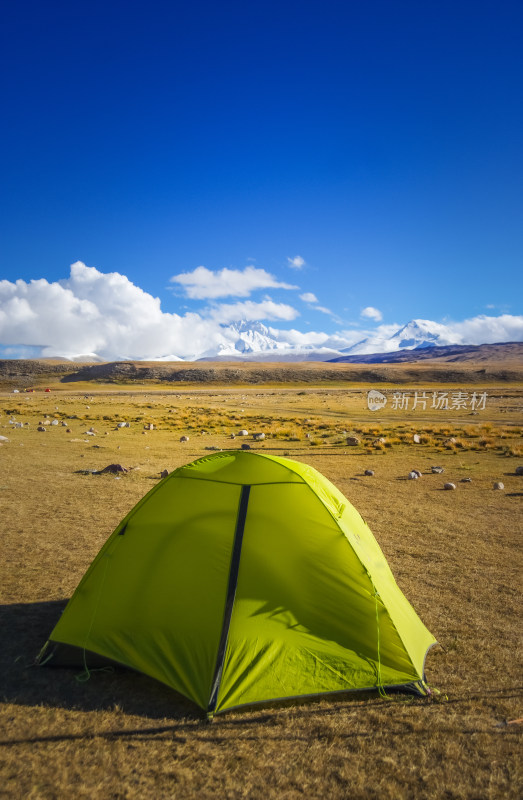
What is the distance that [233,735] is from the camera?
4.72m

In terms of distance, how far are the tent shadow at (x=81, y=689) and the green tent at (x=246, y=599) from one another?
197mm

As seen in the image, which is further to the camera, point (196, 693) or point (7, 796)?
point (196, 693)

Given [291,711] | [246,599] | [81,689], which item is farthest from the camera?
[246,599]

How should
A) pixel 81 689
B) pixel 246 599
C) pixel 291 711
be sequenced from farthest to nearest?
pixel 246 599, pixel 81 689, pixel 291 711

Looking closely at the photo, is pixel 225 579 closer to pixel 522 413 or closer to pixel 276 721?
pixel 276 721

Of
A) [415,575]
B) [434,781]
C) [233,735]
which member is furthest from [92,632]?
[415,575]

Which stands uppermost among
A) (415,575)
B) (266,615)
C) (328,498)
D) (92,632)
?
(328,498)

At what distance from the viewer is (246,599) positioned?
561 centimetres

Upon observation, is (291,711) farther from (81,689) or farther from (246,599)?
(81,689)

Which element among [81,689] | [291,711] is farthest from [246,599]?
[81,689]

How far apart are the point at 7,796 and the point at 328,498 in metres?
4.52

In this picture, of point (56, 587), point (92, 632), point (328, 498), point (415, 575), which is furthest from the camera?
point (415, 575)

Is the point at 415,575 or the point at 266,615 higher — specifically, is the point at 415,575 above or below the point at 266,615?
below

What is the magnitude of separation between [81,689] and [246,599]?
2116 mm
